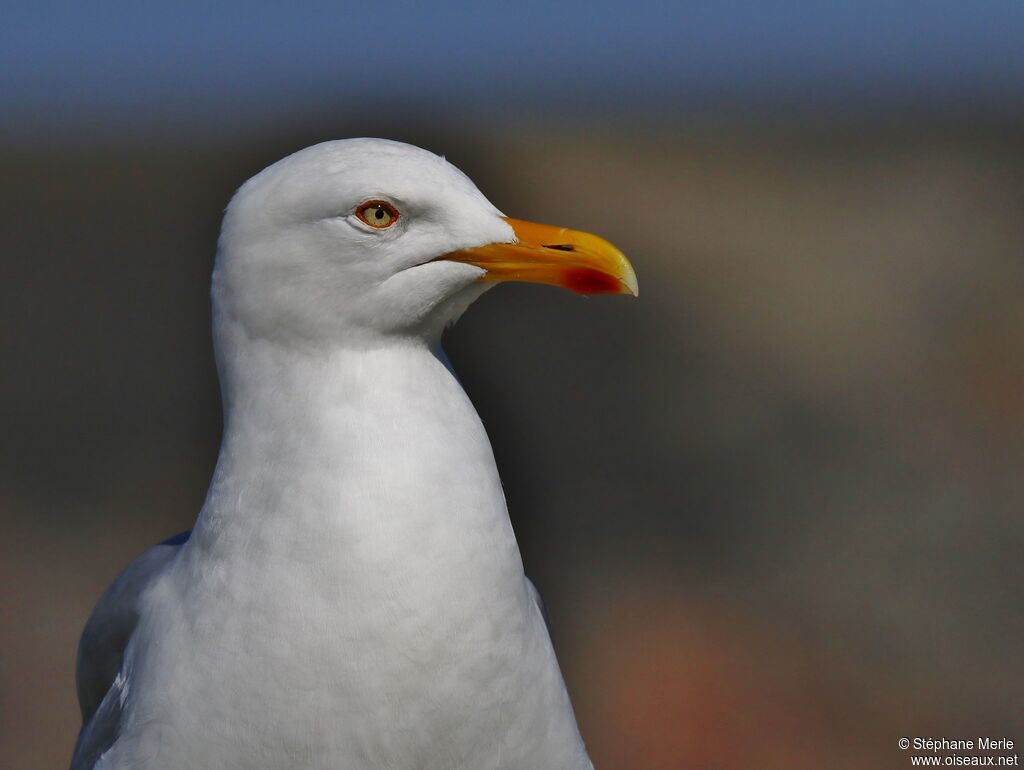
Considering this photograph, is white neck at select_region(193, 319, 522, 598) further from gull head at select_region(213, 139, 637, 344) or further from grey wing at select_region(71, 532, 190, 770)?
grey wing at select_region(71, 532, 190, 770)

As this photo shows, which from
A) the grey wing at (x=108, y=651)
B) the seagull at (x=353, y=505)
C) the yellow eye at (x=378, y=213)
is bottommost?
the grey wing at (x=108, y=651)

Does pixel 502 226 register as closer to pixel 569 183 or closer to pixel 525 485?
pixel 525 485

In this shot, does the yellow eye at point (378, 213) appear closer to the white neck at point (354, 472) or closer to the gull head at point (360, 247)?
the gull head at point (360, 247)

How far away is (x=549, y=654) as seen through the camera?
7.82ft

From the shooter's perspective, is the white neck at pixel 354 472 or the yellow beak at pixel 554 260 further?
the yellow beak at pixel 554 260

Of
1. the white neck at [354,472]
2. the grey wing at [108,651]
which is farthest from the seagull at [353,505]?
the grey wing at [108,651]

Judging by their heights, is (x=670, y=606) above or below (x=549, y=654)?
below

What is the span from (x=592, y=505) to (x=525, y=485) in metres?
1.15

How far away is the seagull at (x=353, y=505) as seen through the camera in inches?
82.7

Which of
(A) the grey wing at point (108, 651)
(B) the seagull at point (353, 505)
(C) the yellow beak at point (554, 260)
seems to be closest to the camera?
(B) the seagull at point (353, 505)

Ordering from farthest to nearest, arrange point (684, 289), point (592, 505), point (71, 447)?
point (684, 289), point (71, 447), point (592, 505)

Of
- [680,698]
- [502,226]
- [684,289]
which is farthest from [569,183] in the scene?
[502,226]

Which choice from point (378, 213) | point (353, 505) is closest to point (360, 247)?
point (378, 213)

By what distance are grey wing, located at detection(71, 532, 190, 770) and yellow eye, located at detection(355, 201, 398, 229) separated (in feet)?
3.08
